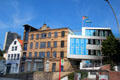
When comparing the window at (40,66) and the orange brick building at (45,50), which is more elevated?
the orange brick building at (45,50)

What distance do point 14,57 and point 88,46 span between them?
25826 millimetres

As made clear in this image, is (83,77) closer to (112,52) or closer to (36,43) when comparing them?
(112,52)

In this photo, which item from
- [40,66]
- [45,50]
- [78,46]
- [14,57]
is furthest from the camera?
[14,57]

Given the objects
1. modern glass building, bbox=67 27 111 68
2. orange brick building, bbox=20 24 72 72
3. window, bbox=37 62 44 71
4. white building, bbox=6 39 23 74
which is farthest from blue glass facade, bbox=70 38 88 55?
white building, bbox=6 39 23 74

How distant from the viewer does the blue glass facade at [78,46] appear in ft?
136

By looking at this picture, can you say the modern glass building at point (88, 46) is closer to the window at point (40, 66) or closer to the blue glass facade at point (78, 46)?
the blue glass facade at point (78, 46)

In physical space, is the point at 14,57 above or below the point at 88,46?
below

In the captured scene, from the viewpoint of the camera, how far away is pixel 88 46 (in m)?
41.8

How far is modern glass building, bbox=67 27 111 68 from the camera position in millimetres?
41250

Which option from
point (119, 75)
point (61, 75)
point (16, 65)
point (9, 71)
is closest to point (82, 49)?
point (61, 75)

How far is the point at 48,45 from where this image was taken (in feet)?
149

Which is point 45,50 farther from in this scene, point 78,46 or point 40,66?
point 78,46

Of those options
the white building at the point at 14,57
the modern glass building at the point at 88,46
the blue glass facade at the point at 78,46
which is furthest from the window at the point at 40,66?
the blue glass facade at the point at 78,46

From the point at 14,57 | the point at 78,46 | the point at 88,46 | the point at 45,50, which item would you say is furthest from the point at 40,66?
the point at 88,46
